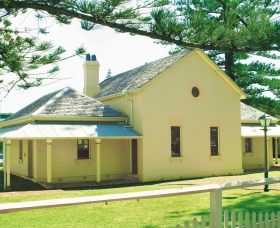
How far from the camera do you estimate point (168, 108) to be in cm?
1973

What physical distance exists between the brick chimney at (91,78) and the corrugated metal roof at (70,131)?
22.7 ft

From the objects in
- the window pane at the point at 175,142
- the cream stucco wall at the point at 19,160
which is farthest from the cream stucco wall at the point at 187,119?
the cream stucco wall at the point at 19,160

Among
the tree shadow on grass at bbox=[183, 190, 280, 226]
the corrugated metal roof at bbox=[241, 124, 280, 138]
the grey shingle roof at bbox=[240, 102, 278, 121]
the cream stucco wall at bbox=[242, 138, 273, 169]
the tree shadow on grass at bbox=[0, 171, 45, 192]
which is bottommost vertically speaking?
the tree shadow on grass at bbox=[0, 171, 45, 192]

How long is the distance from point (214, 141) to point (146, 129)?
4.84m

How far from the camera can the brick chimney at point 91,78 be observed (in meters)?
26.2

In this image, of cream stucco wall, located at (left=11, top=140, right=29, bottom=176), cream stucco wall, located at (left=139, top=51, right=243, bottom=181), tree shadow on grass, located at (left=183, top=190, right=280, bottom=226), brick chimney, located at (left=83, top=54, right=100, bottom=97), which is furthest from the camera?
brick chimney, located at (left=83, top=54, right=100, bottom=97)

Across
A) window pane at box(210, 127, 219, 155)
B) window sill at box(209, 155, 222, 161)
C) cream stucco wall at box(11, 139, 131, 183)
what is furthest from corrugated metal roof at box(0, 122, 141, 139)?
window pane at box(210, 127, 219, 155)

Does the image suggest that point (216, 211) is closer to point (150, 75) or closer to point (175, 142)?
point (175, 142)

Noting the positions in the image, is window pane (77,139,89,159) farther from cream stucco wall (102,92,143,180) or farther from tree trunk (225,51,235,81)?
tree trunk (225,51,235,81)

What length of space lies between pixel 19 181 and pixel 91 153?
3.86m

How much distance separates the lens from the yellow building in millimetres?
18422

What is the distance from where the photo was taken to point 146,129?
19.0 metres

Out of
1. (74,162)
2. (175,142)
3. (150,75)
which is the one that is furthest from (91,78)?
(175,142)

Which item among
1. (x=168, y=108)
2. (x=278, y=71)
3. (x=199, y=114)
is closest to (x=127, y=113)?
(x=168, y=108)
